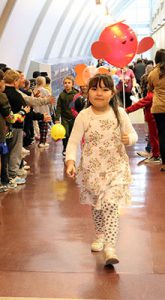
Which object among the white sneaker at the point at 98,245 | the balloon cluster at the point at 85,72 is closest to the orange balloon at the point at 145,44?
the balloon cluster at the point at 85,72

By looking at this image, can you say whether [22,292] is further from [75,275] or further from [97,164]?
[97,164]

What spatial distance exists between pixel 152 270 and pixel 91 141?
1.03m

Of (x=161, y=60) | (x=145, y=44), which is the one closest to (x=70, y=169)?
(x=161, y=60)

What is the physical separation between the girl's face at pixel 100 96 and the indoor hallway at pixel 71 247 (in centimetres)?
117

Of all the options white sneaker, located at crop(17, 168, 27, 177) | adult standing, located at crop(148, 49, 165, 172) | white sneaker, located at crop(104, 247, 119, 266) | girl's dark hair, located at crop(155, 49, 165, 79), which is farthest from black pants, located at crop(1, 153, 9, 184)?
white sneaker, located at crop(104, 247, 119, 266)

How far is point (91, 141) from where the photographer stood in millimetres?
3945

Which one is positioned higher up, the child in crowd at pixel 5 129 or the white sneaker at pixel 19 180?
the child in crowd at pixel 5 129

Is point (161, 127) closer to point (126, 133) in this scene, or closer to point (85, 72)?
point (85, 72)

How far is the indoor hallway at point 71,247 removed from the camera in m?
3.54

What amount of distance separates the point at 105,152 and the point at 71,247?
91 cm

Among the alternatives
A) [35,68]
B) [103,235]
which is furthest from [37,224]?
[35,68]

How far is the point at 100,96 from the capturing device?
3.90 m

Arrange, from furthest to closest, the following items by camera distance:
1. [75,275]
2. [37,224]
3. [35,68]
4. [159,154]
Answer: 1. [35,68]
2. [159,154]
3. [37,224]
4. [75,275]

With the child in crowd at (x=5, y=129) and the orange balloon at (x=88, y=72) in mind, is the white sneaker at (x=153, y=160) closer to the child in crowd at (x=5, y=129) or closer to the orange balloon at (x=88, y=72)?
the orange balloon at (x=88, y=72)
